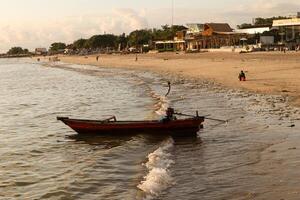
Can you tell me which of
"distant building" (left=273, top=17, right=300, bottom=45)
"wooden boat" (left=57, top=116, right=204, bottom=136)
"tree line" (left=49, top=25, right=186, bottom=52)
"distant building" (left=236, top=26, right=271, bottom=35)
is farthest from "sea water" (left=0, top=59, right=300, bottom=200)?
"tree line" (left=49, top=25, right=186, bottom=52)

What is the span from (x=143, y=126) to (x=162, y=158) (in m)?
3.58

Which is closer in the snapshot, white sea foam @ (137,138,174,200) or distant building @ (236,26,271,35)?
white sea foam @ (137,138,174,200)

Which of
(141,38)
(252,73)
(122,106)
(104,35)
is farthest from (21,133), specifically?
(104,35)

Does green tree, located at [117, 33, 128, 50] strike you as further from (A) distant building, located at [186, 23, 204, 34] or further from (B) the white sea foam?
(B) the white sea foam

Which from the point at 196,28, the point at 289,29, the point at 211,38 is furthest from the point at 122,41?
the point at 289,29

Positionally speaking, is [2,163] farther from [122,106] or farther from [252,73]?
[252,73]

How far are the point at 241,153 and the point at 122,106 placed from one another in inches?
555

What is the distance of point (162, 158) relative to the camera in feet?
47.9

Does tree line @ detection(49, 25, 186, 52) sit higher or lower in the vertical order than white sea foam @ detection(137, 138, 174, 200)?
higher

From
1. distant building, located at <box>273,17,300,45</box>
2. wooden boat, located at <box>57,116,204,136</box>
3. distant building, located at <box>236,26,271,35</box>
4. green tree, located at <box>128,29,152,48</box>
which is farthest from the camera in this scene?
green tree, located at <box>128,29,152,48</box>

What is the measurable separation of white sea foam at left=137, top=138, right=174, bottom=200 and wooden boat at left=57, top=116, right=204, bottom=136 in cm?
168

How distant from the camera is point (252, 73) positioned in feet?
127

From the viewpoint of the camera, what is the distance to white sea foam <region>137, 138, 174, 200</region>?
36.8 feet

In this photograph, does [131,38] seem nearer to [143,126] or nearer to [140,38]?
[140,38]
